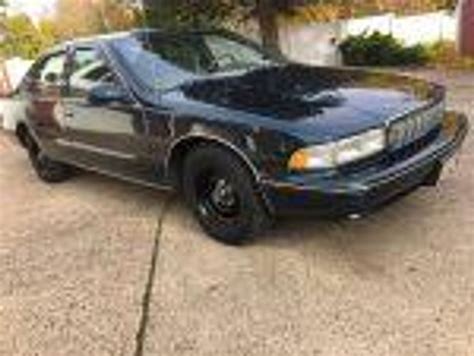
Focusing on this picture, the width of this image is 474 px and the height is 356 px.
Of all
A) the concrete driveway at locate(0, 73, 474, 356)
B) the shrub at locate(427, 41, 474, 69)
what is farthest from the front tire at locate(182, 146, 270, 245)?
the shrub at locate(427, 41, 474, 69)

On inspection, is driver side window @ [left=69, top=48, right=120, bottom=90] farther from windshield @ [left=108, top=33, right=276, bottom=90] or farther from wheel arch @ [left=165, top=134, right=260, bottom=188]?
wheel arch @ [left=165, top=134, right=260, bottom=188]

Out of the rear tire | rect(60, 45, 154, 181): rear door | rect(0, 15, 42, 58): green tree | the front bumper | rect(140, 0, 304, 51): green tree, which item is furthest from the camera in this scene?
rect(0, 15, 42, 58): green tree

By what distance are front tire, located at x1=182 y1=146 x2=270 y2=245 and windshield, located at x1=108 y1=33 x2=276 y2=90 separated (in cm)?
72

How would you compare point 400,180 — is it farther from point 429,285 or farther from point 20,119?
point 20,119

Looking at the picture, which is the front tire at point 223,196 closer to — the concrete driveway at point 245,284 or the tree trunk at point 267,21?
the concrete driveway at point 245,284

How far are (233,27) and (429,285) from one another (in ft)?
38.1

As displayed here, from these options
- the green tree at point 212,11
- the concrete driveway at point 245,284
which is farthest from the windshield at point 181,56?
the green tree at point 212,11

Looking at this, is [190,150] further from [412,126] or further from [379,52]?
[379,52]

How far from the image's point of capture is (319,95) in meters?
4.73

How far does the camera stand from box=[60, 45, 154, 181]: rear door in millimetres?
5328

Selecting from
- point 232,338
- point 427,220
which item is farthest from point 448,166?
point 232,338

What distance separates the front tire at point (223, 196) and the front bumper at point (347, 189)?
19cm

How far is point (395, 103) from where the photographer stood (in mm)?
4590

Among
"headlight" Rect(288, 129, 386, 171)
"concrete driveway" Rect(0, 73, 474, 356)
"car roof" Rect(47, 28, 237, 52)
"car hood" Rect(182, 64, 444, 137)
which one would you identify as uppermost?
"car roof" Rect(47, 28, 237, 52)
